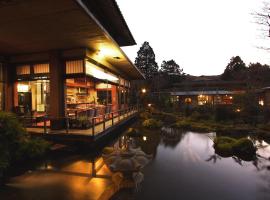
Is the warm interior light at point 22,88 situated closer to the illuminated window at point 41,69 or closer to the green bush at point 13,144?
the illuminated window at point 41,69

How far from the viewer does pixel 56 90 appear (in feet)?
33.9

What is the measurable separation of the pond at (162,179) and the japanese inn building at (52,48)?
376cm

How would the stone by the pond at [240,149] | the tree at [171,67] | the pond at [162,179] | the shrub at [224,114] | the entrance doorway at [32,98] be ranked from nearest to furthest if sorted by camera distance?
the pond at [162,179]
the stone by the pond at [240,149]
the entrance doorway at [32,98]
the shrub at [224,114]
the tree at [171,67]

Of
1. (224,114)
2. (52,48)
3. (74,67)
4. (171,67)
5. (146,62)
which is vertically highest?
(146,62)

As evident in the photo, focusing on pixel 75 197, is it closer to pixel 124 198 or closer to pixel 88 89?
pixel 124 198

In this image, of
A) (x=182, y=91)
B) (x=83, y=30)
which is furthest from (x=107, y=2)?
(x=182, y=91)

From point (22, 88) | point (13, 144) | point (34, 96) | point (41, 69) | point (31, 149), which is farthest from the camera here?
point (34, 96)

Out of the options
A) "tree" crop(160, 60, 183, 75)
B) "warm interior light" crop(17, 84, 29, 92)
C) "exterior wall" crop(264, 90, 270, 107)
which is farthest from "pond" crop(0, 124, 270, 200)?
"tree" crop(160, 60, 183, 75)

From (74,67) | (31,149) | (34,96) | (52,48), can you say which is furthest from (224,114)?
(31,149)

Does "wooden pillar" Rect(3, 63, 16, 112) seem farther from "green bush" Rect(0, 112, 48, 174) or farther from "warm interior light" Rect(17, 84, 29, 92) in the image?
"green bush" Rect(0, 112, 48, 174)

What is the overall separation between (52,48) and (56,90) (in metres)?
2.04

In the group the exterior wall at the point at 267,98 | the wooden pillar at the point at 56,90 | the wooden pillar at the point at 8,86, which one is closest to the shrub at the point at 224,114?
the exterior wall at the point at 267,98

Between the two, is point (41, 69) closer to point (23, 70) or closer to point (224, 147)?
point (23, 70)

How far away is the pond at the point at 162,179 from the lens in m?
5.32
